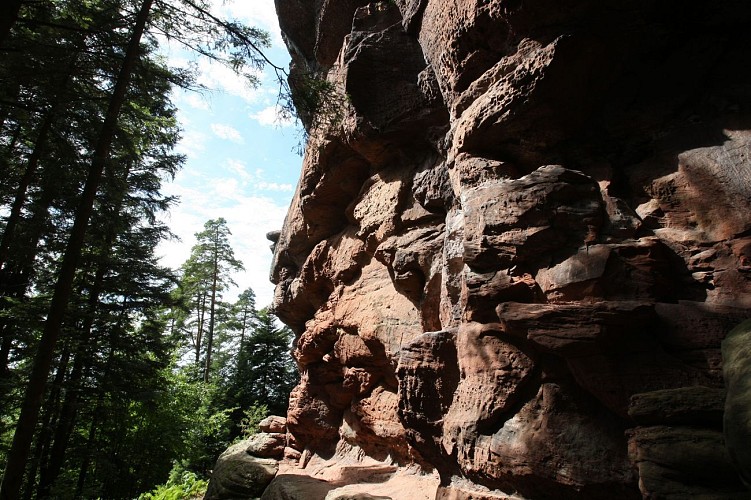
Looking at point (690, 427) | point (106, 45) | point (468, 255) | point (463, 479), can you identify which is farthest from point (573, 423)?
point (106, 45)

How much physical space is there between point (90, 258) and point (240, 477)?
265 inches

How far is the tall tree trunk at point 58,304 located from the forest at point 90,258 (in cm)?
2

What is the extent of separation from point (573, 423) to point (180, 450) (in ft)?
47.4

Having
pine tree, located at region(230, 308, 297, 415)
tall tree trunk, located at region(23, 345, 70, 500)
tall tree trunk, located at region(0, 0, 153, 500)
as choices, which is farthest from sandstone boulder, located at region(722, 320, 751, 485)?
pine tree, located at region(230, 308, 297, 415)

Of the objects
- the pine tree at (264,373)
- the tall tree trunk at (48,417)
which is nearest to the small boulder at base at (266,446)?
the tall tree trunk at (48,417)

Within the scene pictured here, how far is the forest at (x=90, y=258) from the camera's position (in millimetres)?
6977

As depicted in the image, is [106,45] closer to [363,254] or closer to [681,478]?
[363,254]

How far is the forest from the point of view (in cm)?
698

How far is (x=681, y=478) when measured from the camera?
9.96 ft

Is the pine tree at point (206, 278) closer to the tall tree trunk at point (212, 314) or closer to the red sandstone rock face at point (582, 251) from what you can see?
the tall tree trunk at point (212, 314)

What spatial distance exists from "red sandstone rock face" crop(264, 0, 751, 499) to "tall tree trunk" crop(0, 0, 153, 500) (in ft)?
15.8

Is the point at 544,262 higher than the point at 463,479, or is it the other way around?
the point at 544,262

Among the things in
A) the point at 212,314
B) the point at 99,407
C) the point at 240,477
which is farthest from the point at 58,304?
the point at 212,314

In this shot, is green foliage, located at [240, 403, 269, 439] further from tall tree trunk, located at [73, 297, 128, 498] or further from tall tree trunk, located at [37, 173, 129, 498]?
tall tree trunk, located at [37, 173, 129, 498]
